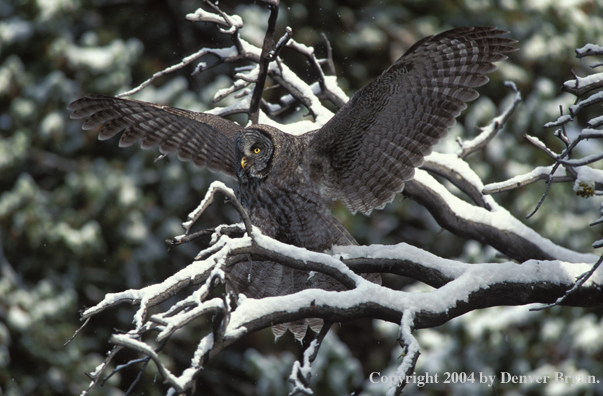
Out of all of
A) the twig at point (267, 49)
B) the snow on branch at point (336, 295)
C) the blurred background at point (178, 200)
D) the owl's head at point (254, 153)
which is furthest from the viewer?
the blurred background at point (178, 200)

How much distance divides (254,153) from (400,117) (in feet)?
2.98

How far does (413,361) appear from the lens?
2236 mm

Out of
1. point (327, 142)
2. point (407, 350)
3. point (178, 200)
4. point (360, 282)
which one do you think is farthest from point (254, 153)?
point (178, 200)

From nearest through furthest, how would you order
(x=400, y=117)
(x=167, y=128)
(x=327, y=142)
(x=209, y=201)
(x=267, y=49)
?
(x=209, y=201), (x=267, y=49), (x=400, y=117), (x=327, y=142), (x=167, y=128)

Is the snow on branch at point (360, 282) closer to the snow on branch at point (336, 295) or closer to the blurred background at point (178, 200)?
the snow on branch at point (336, 295)

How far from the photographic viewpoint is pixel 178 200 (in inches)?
376

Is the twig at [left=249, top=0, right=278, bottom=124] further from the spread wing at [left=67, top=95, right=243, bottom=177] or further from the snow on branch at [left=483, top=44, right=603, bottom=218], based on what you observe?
the snow on branch at [left=483, top=44, right=603, bottom=218]

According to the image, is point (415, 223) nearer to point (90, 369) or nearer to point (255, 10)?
point (255, 10)

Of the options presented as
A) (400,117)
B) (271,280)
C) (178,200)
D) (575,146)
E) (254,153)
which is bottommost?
(178,200)

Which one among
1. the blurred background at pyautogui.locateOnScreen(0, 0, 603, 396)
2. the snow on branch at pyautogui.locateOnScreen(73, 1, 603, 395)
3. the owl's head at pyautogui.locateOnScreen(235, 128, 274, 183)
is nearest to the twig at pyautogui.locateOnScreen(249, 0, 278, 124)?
the snow on branch at pyautogui.locateOnScreen(73, 1, 603, 395)

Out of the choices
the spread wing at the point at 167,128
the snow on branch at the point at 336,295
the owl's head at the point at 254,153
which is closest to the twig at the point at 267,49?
the owl's head at the point at 254,153

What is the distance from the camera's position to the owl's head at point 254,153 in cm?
353

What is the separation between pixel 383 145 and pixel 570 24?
9629 millimetres

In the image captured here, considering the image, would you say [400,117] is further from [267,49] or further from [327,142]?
[267,49]
